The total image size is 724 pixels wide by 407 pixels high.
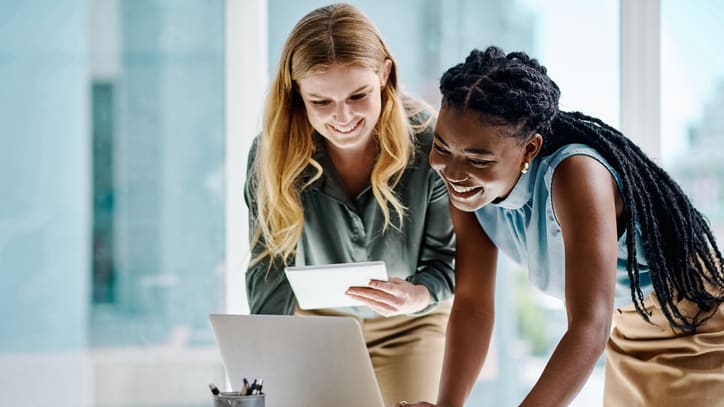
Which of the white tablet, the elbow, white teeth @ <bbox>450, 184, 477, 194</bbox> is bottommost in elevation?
the elbow

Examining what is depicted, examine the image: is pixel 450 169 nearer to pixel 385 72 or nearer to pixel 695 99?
pixel 385 72

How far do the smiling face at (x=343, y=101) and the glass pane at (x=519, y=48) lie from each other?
2.48 ft

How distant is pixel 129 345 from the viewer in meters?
2.55

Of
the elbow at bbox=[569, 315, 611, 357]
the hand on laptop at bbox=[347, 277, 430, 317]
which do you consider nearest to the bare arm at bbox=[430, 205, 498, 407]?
the hand on laptop at bbox=[347, 277, 430, 317]

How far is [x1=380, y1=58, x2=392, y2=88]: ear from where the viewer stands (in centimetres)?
186

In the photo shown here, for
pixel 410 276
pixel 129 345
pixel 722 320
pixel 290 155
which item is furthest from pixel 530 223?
pixel 129 345

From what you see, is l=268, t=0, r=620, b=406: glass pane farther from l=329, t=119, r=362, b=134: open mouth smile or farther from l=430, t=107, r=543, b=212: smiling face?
l=430, t=107, r=543, b=212: smiling face

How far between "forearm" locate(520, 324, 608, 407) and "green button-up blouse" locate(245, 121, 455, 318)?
623 millimetres

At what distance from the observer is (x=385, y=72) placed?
6.14 ft

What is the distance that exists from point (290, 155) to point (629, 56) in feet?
4.09

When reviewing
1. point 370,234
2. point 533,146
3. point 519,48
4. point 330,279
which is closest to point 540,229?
point 533,146

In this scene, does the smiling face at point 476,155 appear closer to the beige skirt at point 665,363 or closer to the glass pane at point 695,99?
the beige skirt at point 665,363

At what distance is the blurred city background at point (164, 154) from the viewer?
2.53m

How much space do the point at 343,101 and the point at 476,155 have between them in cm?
50
